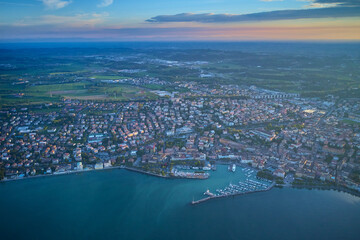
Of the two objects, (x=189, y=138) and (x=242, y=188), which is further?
(x=189, y=138)

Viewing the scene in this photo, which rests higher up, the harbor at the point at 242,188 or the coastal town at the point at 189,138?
the coastal town at the point at 189,138

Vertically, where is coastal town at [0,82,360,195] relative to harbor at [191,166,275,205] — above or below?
above

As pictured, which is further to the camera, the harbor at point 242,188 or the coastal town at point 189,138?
the coastal town at point 189,138

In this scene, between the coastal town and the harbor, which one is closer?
the harbor

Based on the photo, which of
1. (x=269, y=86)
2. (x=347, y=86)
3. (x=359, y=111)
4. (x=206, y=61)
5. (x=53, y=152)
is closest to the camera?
(x=53, y=152)

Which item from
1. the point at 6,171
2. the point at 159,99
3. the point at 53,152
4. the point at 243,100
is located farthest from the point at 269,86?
the point at 6,171

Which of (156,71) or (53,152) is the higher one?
(156,71)

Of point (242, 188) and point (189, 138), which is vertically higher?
point (189, 138)

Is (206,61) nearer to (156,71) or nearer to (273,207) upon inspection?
(156,71)
